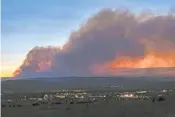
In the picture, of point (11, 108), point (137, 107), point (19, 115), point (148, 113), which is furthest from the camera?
point (11, 108)

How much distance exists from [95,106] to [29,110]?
9.80 m

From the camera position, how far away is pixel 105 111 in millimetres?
56531

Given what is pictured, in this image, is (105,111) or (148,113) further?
(105,111)

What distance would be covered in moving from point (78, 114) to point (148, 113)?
9163 millimetres

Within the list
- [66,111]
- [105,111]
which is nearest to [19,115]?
[66,111]

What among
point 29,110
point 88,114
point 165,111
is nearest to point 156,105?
point 165,111

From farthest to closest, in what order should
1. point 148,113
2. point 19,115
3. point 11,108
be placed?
point 11,108 < point 19,115 < point 148,113

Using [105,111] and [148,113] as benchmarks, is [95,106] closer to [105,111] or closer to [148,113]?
[105,111]

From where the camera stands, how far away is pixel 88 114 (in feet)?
177

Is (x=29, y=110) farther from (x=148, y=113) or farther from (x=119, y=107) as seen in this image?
(x=148, y=113)

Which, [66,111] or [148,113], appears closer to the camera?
[148,113]

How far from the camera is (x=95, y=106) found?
2489 inches

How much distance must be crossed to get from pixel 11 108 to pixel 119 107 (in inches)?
660

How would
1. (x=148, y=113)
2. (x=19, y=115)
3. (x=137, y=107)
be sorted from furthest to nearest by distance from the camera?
(x=137, y=107), (x=19, y=115), (x=148, y=113)
